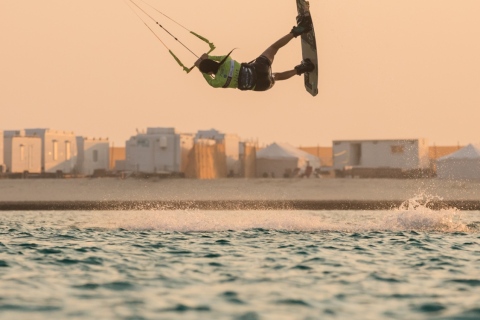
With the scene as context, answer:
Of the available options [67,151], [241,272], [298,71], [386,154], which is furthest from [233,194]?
[241,272]

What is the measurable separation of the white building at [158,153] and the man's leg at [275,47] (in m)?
35.8

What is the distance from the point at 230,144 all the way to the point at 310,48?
133 ft

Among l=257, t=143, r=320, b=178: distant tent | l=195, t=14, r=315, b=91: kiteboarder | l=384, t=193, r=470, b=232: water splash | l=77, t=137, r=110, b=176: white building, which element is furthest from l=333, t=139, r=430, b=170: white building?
l=195, t=14, r=315, b=91: kiteboarder

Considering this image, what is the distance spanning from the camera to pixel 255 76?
50.6ft

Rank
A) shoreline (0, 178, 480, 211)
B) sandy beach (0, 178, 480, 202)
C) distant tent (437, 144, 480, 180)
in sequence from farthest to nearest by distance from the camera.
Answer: distant tent (437, 144, 480, 180) → sandy beach (0, 178, 480, 202) → shoreline (0, 178, 480, 211)

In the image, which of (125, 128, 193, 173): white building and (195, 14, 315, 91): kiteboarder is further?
Result: (125, 128, 193, 173): white building

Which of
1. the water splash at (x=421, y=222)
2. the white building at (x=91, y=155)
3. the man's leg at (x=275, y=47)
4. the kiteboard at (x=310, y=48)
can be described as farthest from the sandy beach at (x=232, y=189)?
the man's leg at (x=275, y=47)

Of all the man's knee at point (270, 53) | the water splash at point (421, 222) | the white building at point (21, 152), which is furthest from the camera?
the white building at point (21, 152)

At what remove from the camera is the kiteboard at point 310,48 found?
16.9 m

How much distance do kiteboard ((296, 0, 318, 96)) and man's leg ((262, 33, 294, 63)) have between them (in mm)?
717

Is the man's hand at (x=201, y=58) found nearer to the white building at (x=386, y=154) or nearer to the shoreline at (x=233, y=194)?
A: the shoreline at (x=233, y=194)

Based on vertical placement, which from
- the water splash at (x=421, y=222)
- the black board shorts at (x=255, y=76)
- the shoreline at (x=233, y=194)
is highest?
the black board shorts at (x=255, y=76)

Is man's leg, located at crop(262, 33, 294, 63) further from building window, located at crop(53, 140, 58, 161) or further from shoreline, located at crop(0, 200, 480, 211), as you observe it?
building window, located at crop(53, 140, 58, 161)

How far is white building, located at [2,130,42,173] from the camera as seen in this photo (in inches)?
2074
